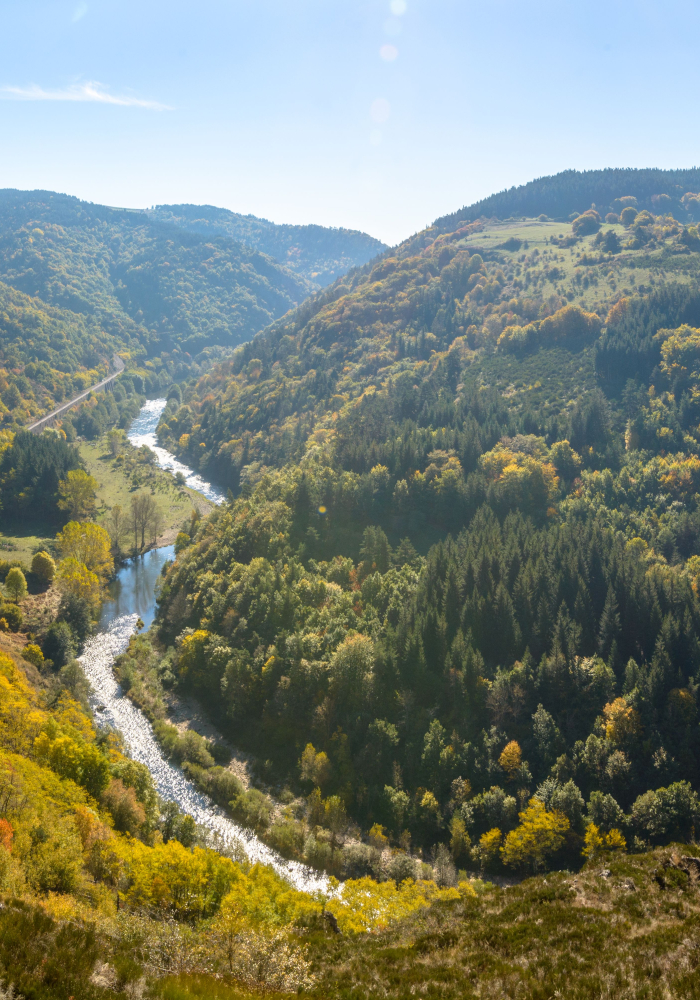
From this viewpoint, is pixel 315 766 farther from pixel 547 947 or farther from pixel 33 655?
pixel 33 655

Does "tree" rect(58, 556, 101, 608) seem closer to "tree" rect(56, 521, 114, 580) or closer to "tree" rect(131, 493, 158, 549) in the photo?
"tree" rect(56, 521, 114, 580)

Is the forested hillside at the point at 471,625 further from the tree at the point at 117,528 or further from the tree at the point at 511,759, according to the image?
the tree at the point at 117,528

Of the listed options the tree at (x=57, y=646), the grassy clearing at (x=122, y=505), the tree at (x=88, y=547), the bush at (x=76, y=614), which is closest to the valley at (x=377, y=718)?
the tree at (x=57, y=646)

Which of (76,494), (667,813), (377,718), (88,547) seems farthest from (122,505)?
(667,813)

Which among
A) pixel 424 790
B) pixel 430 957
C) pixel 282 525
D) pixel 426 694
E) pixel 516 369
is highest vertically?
pixel 516 369

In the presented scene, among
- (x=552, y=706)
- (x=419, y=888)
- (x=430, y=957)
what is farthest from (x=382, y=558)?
(x=430, y=957)

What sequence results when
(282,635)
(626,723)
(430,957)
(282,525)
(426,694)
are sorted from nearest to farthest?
1. (430,957)
2. (626,723)
3. (426,694)
4. (282,635)
5. (282,525)

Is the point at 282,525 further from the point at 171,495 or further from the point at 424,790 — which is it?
the point at 171,495
